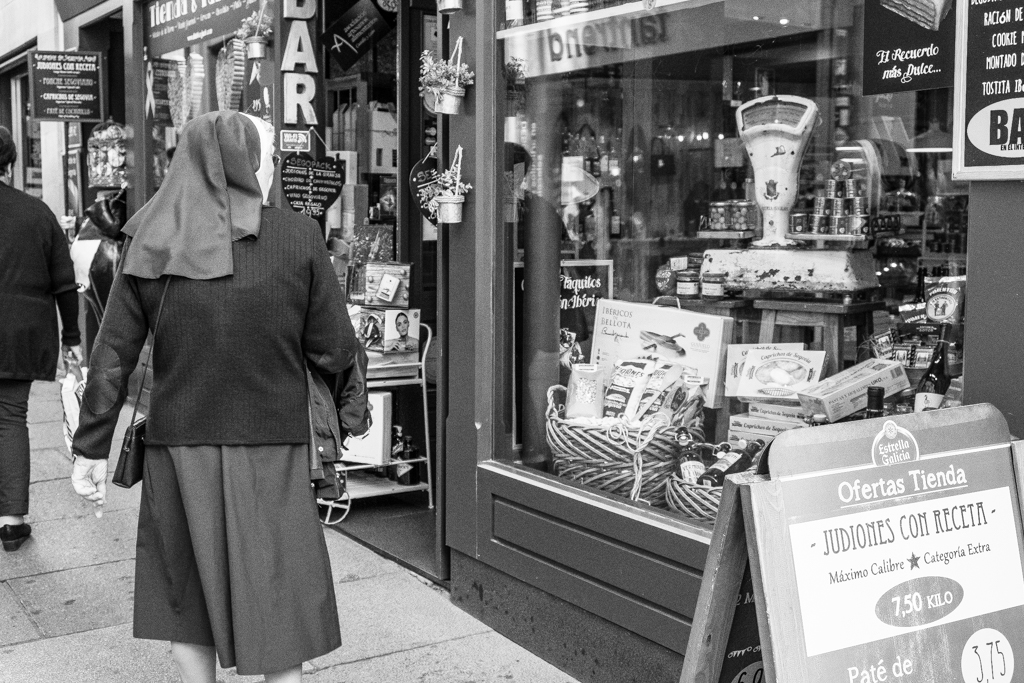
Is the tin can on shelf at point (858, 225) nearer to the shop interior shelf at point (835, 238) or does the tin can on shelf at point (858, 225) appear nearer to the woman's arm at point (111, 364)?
the shop interior shelf at point (835, 238)

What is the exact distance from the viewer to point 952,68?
3.00m

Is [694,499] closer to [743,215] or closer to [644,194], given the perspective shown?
[743,215]

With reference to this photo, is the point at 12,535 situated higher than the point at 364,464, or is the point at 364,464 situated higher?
the point at 364,464

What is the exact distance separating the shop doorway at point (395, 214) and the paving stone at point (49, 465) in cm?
194

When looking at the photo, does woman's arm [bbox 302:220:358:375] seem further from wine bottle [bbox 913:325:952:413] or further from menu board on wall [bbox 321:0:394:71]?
menu board on wall [bbox 321:0:394:71]

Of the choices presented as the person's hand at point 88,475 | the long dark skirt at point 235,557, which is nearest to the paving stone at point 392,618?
the long dark skirt at point 235,557

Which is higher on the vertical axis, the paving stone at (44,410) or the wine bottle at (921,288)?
the wine bottle at (921,288)

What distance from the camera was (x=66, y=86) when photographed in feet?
31.9

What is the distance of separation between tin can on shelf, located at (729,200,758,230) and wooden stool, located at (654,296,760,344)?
13.2 inches

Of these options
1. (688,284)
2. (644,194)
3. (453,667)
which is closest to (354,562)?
(453,667)

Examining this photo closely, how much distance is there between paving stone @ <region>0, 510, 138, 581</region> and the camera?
5.22 meters

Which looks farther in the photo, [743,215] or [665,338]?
[743,215]

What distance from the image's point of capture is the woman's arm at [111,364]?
3.10 m

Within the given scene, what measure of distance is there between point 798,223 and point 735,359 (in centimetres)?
56
